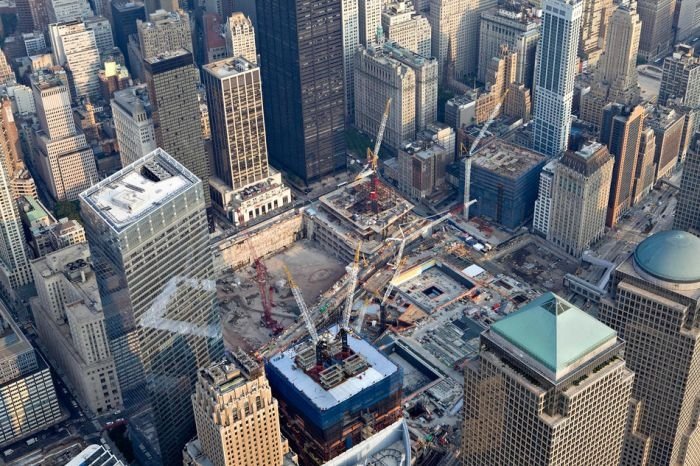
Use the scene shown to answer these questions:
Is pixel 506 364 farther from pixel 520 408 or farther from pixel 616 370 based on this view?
pixel 616 370

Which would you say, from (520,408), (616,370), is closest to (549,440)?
(520,408)

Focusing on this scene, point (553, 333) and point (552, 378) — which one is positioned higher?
point (553, 333)

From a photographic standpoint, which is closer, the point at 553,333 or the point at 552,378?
the point at 552,378

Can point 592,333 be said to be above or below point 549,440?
above
